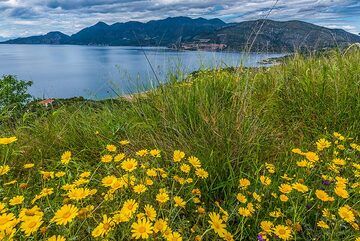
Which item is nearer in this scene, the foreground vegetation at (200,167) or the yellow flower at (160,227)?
the yellow flower at (160,227)

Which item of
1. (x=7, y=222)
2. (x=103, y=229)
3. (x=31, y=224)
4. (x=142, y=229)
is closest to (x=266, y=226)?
(x=142, y=229)

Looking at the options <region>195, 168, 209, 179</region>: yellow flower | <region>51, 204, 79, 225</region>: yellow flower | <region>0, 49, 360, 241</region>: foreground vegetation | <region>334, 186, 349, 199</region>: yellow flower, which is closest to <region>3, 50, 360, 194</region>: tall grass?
<region>0, 49, 360, 241</region>: foreground vegetation

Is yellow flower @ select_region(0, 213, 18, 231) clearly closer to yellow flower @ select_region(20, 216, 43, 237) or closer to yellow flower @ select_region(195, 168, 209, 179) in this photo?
Result: yellow flower @ select_region(20, 216, 43, 237)

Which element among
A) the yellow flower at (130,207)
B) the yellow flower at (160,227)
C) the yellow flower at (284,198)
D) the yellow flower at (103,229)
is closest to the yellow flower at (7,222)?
the yellow flower at (103,229)

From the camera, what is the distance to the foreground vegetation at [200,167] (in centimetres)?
159

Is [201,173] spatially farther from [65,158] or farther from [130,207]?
[65,158]

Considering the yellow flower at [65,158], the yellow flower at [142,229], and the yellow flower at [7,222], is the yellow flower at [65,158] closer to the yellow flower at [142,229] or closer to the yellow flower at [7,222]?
the yellow flower at [7,222]

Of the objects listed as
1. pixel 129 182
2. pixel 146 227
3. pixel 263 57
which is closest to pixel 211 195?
pixel 129 182

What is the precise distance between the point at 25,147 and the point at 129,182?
1.76 metres

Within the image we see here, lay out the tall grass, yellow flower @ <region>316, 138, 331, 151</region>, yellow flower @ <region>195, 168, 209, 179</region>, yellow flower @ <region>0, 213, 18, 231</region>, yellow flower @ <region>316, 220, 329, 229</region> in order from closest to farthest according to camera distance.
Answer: yellow flower @ <region>0, 213, 18, 231</region>, yellow flower @ <region>316, 220, 329, 229</region>, yellow flower @ <region>195, 168, 209, 179</region>, yellow flower @ <region>316, 138, 331, 151</region>, the tall grass

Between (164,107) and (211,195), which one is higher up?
(164,107)

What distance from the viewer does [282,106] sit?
373cm

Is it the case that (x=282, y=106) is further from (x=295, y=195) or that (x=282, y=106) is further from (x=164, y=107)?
(x=295, y=195)

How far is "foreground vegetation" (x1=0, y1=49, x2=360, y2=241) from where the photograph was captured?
5.22ft
